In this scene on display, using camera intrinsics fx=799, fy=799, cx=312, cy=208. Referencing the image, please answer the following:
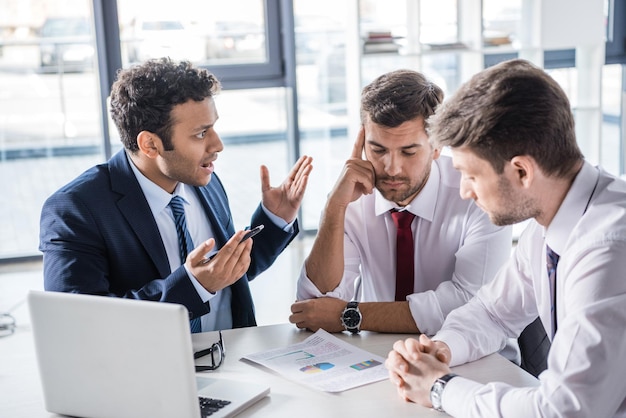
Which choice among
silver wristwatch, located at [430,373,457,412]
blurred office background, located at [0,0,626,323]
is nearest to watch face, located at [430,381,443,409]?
silver wristwatch, located at [430,373,457,412]

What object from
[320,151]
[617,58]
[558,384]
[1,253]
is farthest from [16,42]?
[558,384]

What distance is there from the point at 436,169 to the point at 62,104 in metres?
3.65

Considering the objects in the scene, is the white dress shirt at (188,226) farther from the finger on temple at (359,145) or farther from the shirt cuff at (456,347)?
the shirt cuff at (456,347)

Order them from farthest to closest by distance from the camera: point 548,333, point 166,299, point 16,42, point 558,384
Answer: point 16,42, point 166,299, point 548,333, point 558,384

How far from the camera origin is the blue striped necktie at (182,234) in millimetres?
2320

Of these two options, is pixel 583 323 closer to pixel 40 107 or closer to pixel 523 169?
pixel 523 169

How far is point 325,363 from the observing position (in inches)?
72.9

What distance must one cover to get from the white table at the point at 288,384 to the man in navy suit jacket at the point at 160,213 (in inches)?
6.9

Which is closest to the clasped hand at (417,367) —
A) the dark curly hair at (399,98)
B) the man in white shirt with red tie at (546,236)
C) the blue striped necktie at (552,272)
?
the man in white shirt with red tie at (546,236)

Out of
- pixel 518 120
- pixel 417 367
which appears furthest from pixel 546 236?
pixel 417 367

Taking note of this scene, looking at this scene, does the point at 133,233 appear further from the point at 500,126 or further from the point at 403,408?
the point at 500,126

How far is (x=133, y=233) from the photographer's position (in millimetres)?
2211

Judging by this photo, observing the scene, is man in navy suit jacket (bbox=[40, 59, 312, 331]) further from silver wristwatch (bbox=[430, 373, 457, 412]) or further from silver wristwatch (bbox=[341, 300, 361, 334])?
silver wristwatch (bbox=[430, 373, 457, 412])

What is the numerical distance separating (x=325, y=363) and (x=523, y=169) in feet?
2.11
